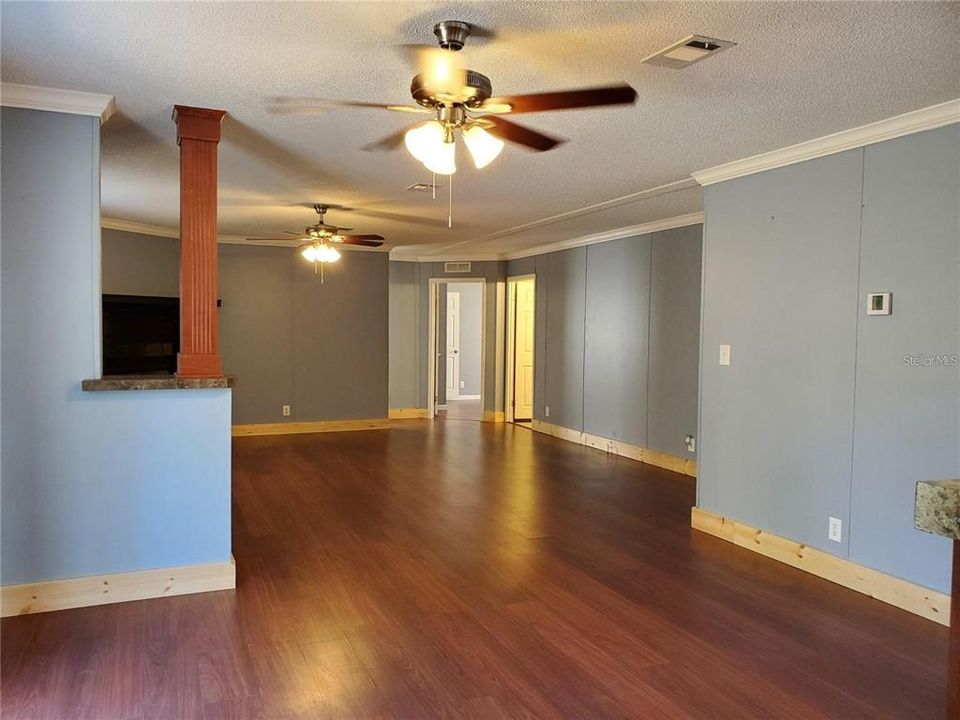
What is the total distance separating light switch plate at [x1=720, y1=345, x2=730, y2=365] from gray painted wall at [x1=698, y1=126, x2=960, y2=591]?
1.7 inches

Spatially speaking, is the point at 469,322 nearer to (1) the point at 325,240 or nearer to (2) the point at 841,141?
(1) the point at 325,240

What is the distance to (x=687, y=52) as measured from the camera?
2529mm

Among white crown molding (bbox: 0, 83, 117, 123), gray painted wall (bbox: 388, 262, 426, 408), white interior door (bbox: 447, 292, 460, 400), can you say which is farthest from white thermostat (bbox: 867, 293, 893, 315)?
white interior door (bbox: 447, 292, 460, 400)

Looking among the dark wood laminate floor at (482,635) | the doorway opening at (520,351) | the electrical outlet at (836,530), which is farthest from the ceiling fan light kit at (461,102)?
the doorway opening at (520,351)

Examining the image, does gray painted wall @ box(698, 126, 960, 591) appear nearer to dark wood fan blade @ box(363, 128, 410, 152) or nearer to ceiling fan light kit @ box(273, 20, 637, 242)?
ceiling fan light kit @ box(273, 20, 637, 242)

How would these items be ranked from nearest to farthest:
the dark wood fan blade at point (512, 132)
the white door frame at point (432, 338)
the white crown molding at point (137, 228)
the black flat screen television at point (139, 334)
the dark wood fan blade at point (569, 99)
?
1. the dark wood fan blade at point (569, 99)
2. the dark wood fan blade at point (512, 132)
3. the black flat screen television at point (139, 334)
4. the white crown molding at point (137, 228)
5. the white door frame at point (432, 338)

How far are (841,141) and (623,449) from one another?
166 inches

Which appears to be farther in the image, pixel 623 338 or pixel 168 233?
pixel 168 233

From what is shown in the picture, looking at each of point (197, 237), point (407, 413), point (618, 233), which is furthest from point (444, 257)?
point (197, 237)

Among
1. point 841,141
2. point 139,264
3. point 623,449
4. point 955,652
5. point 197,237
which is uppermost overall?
point 841,141

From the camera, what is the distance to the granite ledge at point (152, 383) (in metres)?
3.19

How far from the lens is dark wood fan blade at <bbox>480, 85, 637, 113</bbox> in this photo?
7.47ft

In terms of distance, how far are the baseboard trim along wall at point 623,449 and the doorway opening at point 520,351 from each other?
625 mm

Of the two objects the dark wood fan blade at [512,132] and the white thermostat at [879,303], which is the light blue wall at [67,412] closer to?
the dark wood fan blade at [512,132]
